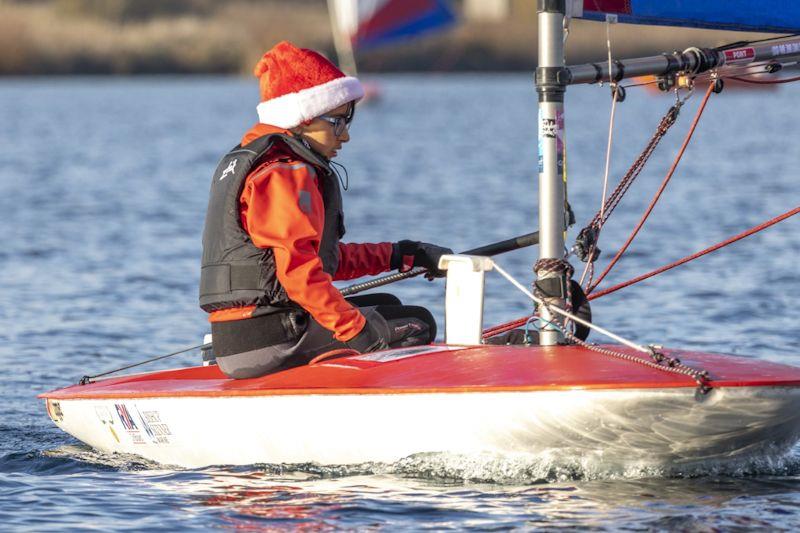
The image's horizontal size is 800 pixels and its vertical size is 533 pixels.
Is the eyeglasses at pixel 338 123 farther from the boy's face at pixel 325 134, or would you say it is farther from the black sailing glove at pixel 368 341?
the black sailing glove at pixel 368 341

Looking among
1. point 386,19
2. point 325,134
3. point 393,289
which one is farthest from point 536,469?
point 386,19

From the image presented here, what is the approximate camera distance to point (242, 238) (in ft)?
18.4

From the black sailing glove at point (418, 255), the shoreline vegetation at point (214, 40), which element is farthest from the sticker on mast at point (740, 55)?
the shoreline vegetation at point (214, 40)

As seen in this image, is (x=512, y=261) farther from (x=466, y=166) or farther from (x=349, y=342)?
(x=466, y=166)

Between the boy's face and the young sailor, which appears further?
the boy's face

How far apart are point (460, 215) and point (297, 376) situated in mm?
11468

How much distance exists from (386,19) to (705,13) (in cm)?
2558

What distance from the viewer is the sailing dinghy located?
5.14 metres

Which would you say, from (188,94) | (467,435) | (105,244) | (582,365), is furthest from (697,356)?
(188,94)

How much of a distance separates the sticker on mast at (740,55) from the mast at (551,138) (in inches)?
29.5

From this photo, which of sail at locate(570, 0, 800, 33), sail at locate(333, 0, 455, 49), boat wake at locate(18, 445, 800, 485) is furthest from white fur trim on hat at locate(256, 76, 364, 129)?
sail at locate(333, 0, 455, 49)

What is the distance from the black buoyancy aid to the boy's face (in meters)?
0.08

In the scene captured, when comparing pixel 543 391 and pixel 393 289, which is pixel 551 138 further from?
pixel 393 289

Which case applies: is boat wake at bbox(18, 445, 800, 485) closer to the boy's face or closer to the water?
the water
